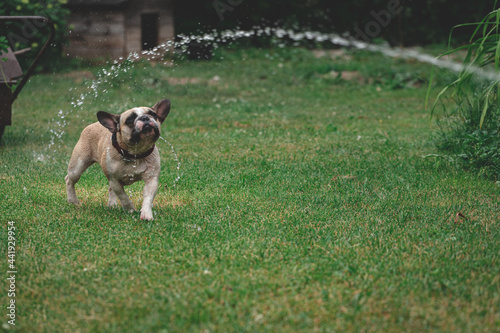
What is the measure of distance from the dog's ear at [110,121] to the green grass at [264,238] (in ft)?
2.48

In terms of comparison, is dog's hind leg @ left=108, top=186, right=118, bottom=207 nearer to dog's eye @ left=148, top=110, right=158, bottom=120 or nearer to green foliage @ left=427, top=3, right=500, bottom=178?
dog's eye @ left=148, top=110, right=158, bottom=120

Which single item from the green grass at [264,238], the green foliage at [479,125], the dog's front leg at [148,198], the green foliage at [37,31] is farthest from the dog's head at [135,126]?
the green foliage at [37,31]

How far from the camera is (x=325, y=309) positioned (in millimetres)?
3062

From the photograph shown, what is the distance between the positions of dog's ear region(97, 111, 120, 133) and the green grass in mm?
757

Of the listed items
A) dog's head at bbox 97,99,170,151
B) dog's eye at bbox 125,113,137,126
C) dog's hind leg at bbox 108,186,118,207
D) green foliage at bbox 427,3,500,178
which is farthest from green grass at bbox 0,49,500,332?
dog's eye at bbox 125,113,137,126

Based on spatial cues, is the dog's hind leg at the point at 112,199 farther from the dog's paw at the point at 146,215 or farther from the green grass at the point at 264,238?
the dog's paw at the point at 146,215

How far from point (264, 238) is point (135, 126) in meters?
1.31

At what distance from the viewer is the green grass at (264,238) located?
3.04 meters

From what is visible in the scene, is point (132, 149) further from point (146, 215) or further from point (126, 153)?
point (146, 215)

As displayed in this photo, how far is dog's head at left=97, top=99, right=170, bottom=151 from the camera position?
4332 millimetres

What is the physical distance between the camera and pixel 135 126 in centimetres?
433

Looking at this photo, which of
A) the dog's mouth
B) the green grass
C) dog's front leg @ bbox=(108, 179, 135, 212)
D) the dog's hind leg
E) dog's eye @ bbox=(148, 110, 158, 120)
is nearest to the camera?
the green grass

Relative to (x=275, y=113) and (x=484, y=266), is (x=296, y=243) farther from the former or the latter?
(x=275, y=113)

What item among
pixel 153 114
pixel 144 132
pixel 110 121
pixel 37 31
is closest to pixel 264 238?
pixel 144 132
